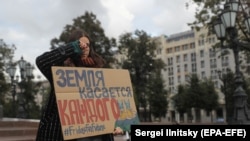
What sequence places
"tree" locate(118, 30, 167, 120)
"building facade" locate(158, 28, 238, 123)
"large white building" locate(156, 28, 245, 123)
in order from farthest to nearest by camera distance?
"building facade" locate(158, 28, 238, 123) < "large white building" locate(156, 28, 245, 123) < "tree" locate(118, 30, 167, 120)

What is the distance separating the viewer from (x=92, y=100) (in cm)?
370

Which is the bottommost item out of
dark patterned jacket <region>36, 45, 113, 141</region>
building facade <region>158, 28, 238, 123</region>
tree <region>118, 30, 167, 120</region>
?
dark patterned jacket <region>36, 45, 113, 141</region>

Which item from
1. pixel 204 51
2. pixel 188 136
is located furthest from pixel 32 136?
pixel 204 51

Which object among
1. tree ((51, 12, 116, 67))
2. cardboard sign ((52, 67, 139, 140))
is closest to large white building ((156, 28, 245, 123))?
tree ((51, 12, 116, 67))

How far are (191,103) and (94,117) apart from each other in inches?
2188

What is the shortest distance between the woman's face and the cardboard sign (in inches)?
5.4

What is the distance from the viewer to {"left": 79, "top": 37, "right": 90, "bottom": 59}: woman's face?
139 inches

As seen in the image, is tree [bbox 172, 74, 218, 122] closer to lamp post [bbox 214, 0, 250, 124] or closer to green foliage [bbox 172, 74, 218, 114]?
green foliage [bbox 172, 74, 218, 114]

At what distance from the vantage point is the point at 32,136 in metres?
11.1

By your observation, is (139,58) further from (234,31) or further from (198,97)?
(234,31)

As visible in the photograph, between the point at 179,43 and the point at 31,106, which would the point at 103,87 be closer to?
the point at 31,106

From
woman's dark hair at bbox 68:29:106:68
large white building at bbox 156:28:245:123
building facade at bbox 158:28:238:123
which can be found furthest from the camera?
building facade at bbox 158:28:238:123

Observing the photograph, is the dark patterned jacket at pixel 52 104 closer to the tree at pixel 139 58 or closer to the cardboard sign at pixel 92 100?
the cardboard sign at pixel 92 100

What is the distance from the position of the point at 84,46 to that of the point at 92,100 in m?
0.53
